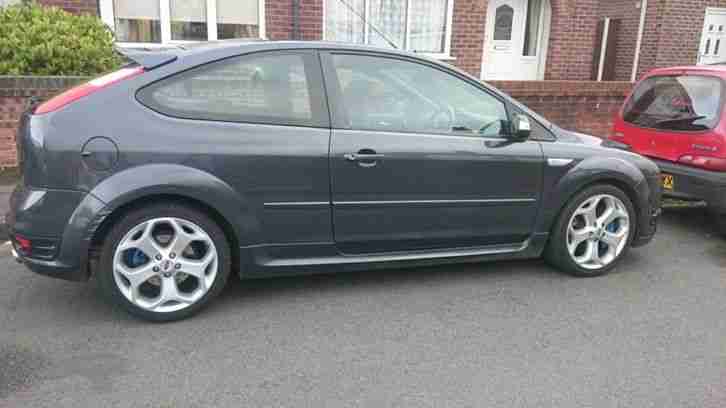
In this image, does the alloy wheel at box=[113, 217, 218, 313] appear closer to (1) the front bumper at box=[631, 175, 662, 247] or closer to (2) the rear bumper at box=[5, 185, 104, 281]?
(2) the rear bumper at box=[5, 185, 104, 281]

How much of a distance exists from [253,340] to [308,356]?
1.19 ft

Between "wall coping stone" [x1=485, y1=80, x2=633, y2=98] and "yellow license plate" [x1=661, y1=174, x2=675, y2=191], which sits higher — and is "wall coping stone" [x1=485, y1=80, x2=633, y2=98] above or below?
above

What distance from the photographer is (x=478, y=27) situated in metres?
10.2

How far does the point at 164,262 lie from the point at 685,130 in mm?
4481

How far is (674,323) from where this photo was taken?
366 cm

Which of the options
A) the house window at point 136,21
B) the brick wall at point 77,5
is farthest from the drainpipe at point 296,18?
the brick wall at point 77,5

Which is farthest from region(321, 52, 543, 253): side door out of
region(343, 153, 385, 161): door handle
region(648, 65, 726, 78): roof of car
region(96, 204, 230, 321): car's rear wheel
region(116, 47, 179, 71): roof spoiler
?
region(648, 65, 726, 78): roof of car

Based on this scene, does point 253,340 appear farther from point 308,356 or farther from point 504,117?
point 504,117

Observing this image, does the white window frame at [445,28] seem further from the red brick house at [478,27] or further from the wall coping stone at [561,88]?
the wall coping stone at [561,88]

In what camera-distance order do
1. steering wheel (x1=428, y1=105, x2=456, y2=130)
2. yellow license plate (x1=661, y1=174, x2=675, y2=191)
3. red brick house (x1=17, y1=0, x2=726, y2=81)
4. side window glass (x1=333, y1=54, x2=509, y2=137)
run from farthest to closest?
red brick house (x1=17, y1=0, x2=726, y2=81) < yellow license plate (x1=661, y1=174, x2=675, y2=191) < steering wheel (x1=428, y1=105, x2=456, y2=130) < side window glass (x1=333, y1=54, x2=509, y2=137)

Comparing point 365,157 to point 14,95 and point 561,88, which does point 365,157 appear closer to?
point 14,95

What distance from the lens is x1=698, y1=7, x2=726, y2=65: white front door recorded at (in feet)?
42.8

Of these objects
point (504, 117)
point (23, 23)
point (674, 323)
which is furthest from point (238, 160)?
point (23, 23)

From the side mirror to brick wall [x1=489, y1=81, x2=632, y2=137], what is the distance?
3963 mm
